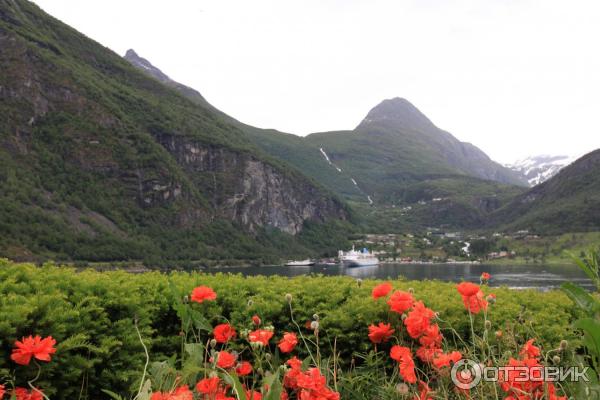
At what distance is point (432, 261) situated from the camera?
178375 millimetres

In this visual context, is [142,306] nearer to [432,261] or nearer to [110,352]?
[110,352]

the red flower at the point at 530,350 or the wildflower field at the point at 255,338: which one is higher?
the red flower at the point at 530,350

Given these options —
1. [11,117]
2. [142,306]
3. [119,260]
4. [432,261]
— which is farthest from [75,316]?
[11,117]

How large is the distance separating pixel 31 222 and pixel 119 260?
2795 centimetres

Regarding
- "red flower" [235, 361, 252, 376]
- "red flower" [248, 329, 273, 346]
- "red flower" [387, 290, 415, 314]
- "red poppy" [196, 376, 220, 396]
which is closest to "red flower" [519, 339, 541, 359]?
"red flower" [387, 290, 415, 314]

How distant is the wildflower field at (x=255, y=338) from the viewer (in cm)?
333

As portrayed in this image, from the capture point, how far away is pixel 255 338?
3.56 m

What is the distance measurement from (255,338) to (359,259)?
183882 millimetres

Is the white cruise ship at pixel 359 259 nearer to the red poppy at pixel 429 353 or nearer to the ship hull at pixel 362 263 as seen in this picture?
the ship hull at pixel 362 263

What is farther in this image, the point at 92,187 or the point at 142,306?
the point at 92,187

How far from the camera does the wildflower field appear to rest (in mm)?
3326

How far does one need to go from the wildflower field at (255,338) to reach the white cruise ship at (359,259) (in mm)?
165111

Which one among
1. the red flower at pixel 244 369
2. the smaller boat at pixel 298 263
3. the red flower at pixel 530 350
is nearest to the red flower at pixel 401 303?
the red flower at pixel 530 350

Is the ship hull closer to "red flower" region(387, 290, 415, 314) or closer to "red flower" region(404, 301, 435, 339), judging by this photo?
"red flower" region(387, 290, 415, 314)
